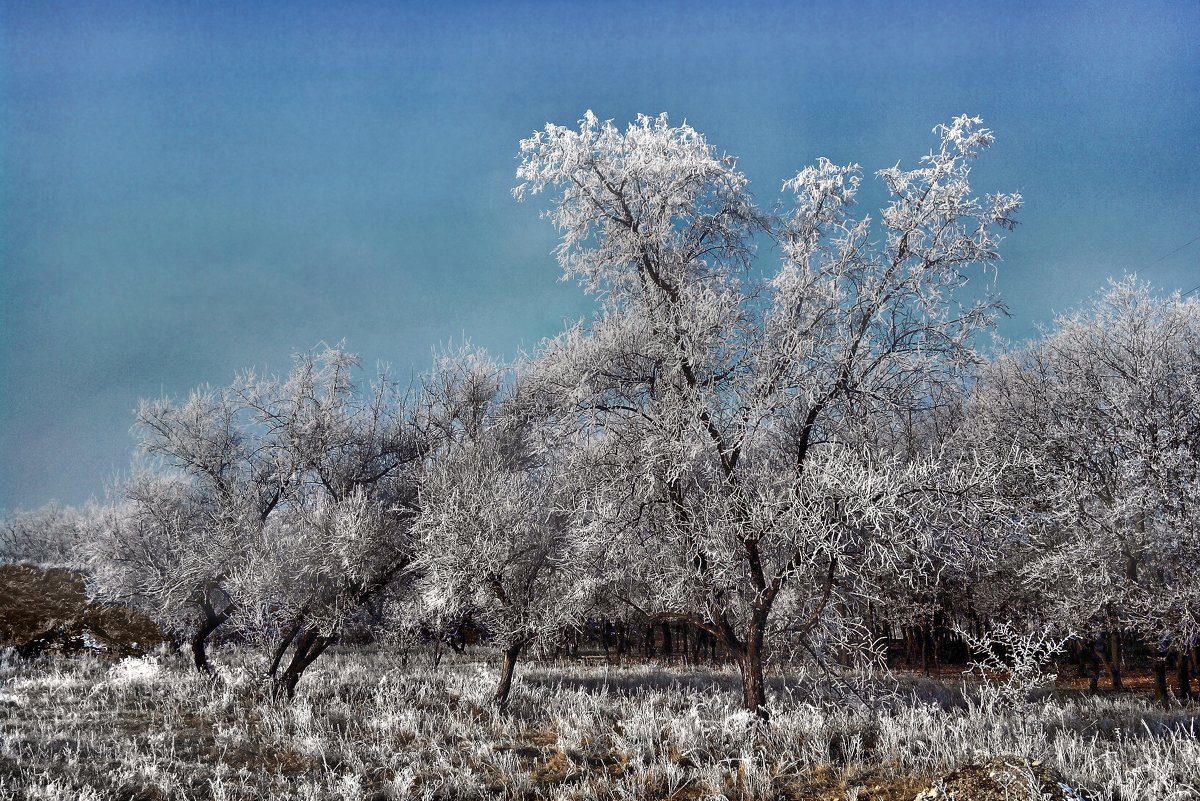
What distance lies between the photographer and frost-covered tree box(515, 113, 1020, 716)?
8.27 metres

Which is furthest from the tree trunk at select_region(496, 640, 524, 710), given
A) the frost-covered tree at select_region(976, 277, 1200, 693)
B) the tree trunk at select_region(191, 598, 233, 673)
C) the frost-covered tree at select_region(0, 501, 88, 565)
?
the frost-covered tree at select_region(0, 501, 88, 565)

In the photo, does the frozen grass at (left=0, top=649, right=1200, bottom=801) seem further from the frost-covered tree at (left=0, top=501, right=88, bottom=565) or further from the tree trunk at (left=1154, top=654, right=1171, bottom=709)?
the frost-covered tree at (left=0, top=501, right=88, bottom=565)

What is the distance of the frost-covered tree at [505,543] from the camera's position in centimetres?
1041

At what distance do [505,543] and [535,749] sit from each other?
3075 millimetres

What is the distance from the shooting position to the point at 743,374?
9383 mm

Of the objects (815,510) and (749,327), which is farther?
(749,327)

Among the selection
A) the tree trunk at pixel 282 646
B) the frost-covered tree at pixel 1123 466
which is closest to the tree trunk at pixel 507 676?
the tree trunk at pixel 282 646

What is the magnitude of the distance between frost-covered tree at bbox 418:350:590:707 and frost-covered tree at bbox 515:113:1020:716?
1.21 meters

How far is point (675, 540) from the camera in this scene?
31.2 ft

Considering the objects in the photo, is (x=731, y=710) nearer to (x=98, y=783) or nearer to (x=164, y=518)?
(x=98, y=783)

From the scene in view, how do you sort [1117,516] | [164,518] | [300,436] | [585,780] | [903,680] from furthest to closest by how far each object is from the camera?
[903,680] < [164,518] < [300,436] < [1117,516] < [585,780]

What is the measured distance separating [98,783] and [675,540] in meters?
6.93

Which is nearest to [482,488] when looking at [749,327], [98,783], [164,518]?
[749,327]

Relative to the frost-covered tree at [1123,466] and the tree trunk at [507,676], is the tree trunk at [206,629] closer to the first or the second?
the tree trunk at [507,676]
